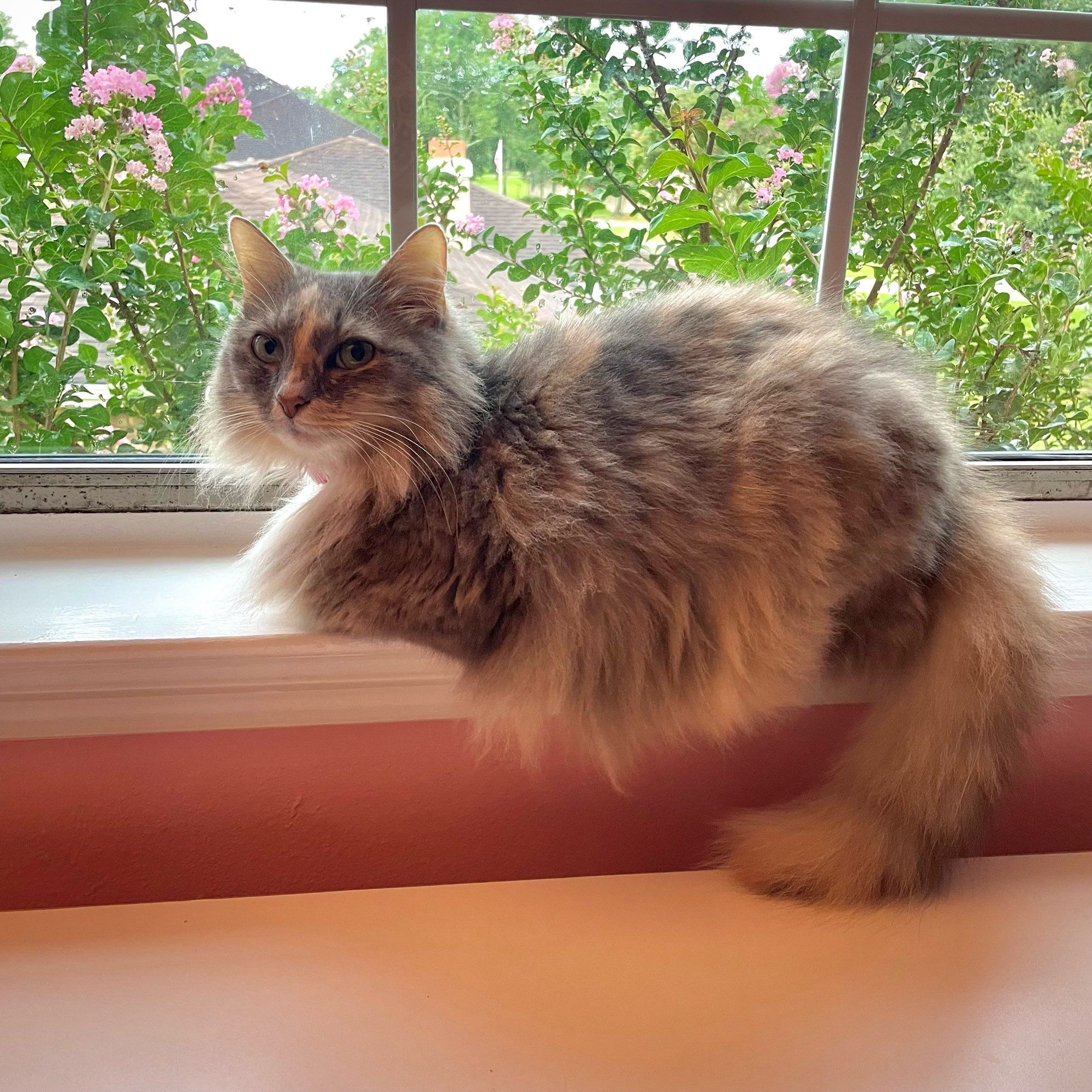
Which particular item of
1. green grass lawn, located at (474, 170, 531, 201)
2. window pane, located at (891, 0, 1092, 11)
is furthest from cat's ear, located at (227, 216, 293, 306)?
window pane, located at (891, 0, 1092, 11)

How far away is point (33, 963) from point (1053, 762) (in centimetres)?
116

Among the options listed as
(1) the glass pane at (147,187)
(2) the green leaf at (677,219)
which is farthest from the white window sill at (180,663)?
(2) the green leaf at (677,219)

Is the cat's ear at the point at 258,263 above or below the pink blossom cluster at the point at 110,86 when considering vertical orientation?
below

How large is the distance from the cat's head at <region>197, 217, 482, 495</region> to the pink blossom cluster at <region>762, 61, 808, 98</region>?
1.81 feet

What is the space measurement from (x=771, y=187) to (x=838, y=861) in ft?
2.82

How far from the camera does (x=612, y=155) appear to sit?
1.28 metres

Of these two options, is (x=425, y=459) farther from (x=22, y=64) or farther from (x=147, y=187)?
(x=22, y=64)

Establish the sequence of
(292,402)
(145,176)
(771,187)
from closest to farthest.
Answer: (292,402), (145,176), (771,187)

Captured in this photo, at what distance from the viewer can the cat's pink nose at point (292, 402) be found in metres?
0.94

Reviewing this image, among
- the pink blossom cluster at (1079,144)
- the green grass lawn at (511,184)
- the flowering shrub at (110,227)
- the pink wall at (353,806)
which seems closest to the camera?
the pink wall at (353,806)

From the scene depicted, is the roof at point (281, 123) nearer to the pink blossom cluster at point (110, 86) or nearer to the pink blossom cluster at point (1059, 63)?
the pink blossom cluster at point (110, 86)

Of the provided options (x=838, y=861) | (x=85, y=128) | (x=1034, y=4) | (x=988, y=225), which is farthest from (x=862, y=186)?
(x=85, y=128)

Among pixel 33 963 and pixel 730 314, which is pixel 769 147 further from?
pixel 33 963

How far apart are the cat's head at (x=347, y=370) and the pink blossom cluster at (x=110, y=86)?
1.01 ft
